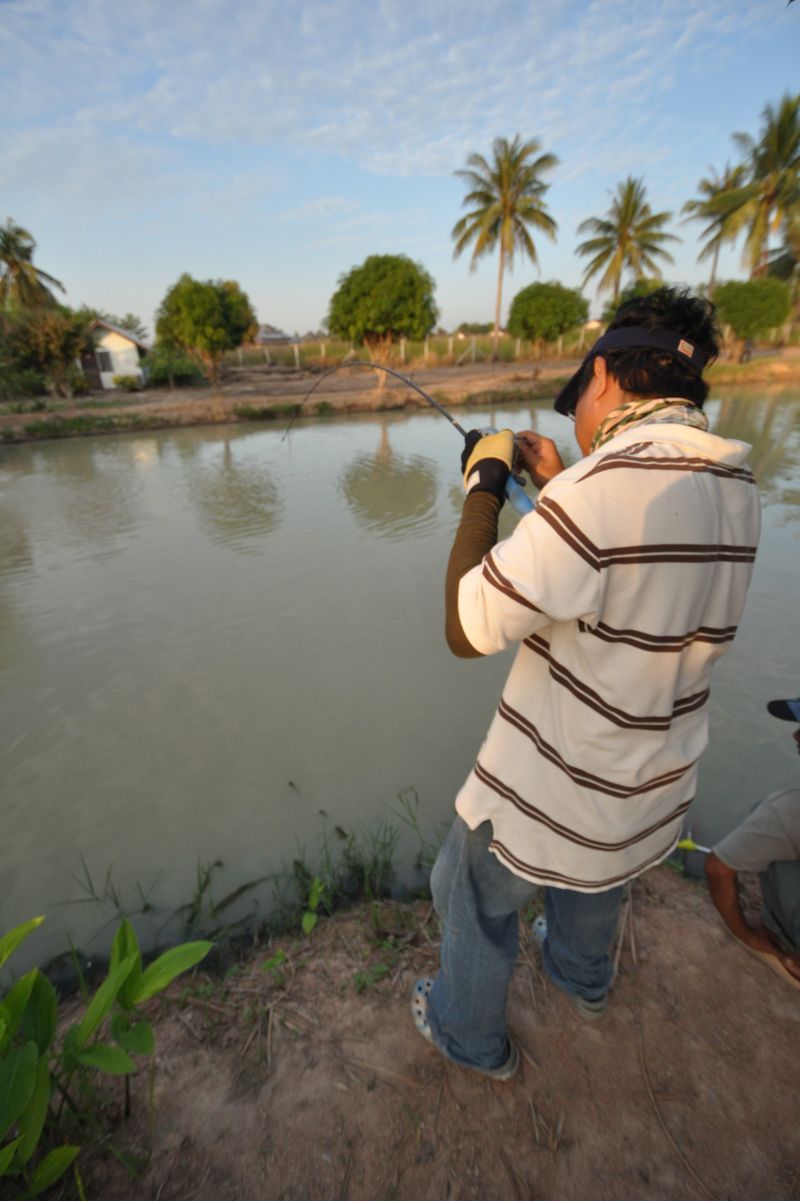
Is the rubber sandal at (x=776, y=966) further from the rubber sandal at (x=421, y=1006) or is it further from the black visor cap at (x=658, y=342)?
the black visor cap at (x=658, y=342)

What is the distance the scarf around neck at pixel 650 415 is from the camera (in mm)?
822

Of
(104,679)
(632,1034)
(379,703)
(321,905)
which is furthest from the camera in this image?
(104,679)

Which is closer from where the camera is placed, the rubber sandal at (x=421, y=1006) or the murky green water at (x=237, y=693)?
the rubber sandal at (x=421, y=1006)

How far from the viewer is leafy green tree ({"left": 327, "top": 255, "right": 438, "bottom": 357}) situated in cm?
1659

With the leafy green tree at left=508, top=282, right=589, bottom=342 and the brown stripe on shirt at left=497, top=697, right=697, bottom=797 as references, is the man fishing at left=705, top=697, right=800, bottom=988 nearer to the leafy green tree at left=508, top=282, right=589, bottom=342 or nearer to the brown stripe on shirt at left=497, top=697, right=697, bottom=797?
the brown stripe on shirt at left=497, top=697, right=697, bottom=797

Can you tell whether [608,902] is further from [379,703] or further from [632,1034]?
[379,703]

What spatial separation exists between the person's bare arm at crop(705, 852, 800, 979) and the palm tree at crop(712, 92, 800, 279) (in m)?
27.6

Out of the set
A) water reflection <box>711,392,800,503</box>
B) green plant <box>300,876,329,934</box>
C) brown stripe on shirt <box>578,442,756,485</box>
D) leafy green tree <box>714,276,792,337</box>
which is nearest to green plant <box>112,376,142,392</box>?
water reflection <box>711,392,800,503</box>

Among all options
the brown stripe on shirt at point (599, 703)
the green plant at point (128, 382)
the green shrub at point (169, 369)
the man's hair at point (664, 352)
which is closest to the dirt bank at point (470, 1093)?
the brown stripe on shirt at point (599, 703)

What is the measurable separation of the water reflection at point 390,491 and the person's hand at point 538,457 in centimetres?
453

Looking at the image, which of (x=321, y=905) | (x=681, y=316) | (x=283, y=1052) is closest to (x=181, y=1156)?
(x=283, y=1052)

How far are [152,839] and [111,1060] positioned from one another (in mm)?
1435

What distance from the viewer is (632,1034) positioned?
4.33 ft

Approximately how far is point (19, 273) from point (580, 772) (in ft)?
92.7
